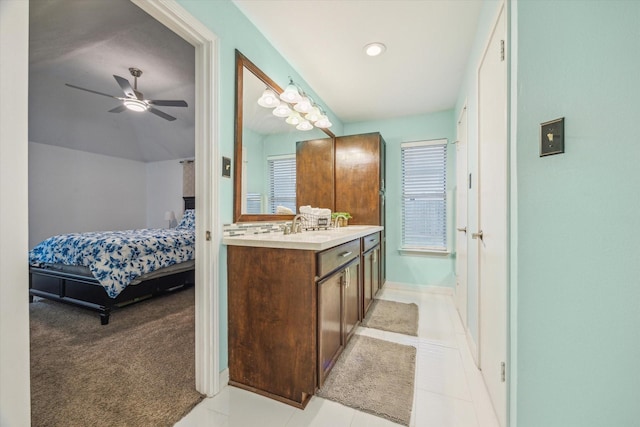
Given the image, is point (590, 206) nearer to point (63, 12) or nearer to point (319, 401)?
point (319, 401)

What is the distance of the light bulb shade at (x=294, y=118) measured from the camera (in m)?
2.37

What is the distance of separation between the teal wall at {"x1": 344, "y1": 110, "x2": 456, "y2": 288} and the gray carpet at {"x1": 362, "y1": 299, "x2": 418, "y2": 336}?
2.22 feet

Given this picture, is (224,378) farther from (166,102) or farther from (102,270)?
(166,102)

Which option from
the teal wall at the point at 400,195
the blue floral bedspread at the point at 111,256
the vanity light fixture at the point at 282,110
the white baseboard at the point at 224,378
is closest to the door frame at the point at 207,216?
the white baseboard at the point at 224,378

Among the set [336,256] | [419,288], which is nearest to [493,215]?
[336,256]

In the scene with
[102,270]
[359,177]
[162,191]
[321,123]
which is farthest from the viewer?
[162,191]

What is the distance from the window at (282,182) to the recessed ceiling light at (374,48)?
3.66 ft

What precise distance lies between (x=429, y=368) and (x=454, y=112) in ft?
9.90

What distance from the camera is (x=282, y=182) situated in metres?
2.35

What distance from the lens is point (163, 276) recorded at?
313 centimetres

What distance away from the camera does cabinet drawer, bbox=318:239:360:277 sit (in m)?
1.41

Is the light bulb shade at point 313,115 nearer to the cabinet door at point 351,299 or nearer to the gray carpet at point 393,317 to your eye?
the cabinet door at point 351,299

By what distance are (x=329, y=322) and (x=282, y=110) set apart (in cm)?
177

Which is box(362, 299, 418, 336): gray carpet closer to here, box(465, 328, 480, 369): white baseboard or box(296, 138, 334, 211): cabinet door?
box(465, 328, 480, 369): white baseboard
